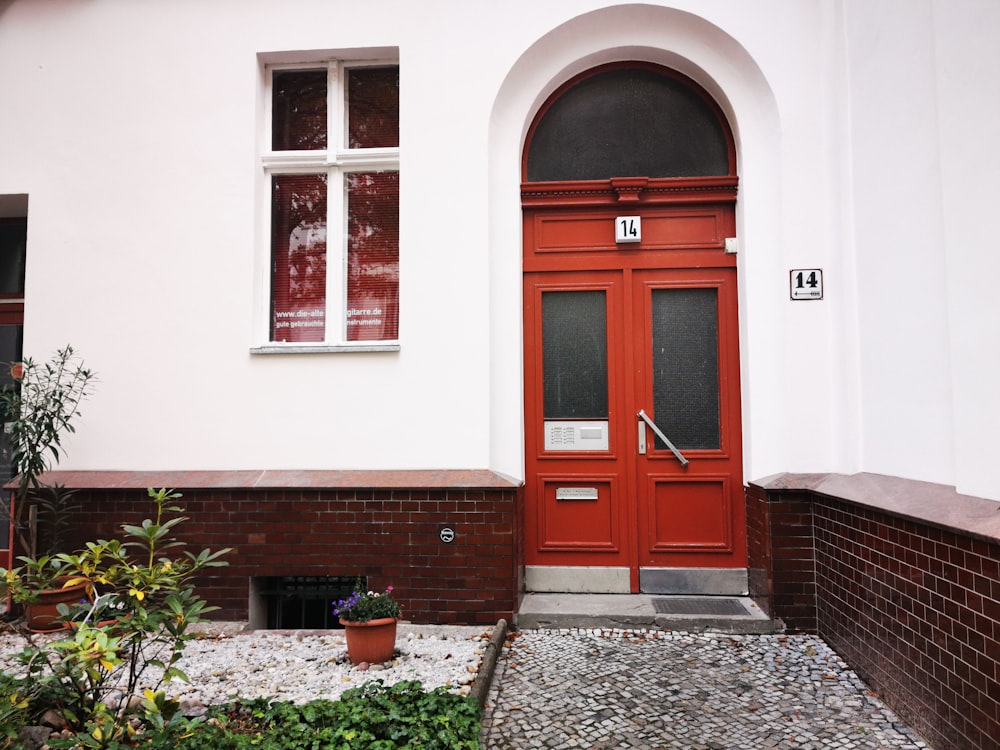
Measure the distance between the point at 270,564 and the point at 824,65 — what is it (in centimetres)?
555

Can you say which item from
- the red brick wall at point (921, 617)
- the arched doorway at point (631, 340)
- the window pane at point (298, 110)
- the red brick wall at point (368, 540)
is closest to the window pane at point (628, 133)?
the arched doorway at point (631, 340)

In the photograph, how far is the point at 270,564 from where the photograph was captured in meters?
4.90

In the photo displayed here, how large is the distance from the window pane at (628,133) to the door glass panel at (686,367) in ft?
3.59

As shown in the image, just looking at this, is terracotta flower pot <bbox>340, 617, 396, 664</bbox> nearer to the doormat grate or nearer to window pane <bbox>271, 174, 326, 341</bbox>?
the doormat grate

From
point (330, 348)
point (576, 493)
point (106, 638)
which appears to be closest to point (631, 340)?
point (576, 493)

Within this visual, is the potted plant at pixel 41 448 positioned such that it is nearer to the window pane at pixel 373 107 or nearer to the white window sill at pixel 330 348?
the white window sill at pixel 330 348

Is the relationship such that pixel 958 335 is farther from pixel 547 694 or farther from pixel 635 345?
pixel 547 694

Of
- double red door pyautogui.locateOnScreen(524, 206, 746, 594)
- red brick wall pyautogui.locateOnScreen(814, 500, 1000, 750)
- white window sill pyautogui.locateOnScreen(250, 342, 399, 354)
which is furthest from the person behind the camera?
double red door pyautogui.locateOnScreen(524, 206, 746, 594)

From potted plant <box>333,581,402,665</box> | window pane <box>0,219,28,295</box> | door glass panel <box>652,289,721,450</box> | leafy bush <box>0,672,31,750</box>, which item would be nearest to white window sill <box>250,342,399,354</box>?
potted plant <box>333,581,402,665</box>

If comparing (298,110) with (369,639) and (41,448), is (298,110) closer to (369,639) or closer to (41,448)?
(41,448)

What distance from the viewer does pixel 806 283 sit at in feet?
16.0

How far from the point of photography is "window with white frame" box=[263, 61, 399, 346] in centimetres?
535

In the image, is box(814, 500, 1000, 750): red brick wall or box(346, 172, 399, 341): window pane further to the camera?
box(346, 172, 399, 341): window pane

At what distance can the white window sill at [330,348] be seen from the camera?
16.5 ft
